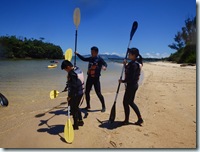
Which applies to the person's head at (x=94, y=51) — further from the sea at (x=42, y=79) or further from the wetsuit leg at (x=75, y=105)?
the sea at (x=42, y=79)

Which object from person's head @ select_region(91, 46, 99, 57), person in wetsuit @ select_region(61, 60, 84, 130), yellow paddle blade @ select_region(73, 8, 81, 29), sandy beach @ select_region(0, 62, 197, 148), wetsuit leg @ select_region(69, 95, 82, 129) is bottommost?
sandy beach @ select_region(0, 62, 197, 148)

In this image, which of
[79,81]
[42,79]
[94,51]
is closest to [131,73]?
[79,81]

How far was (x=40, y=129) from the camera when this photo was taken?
130 inches

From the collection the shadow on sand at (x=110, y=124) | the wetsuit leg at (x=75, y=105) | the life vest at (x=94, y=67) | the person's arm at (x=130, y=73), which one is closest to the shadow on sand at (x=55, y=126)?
the wetsuit leg at (x=75, y=105)

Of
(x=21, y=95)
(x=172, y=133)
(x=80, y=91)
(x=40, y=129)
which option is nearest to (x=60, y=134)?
(x=40, y=129)

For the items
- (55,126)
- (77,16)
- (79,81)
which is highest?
(77,16)

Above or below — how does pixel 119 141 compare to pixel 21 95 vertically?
below

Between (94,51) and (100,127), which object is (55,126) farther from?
(94,51)

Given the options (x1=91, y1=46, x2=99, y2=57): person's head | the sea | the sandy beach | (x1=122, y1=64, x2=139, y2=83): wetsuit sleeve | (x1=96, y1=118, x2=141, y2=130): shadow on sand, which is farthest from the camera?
the sea

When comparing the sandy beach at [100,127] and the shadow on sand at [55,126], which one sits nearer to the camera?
the sandy beach at [100,127]

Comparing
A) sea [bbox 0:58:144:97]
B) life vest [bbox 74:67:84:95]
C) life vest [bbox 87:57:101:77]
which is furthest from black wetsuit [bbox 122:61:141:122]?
sea [bbox 0:58:144:97]

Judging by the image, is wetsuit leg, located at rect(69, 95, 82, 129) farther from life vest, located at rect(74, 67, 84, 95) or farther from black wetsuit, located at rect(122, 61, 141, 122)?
black wetsuit, located at rect(122, 61, 141, 122)

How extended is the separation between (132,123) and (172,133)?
0.69 m

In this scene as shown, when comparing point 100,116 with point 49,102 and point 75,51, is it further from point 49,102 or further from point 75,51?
point 49,102
